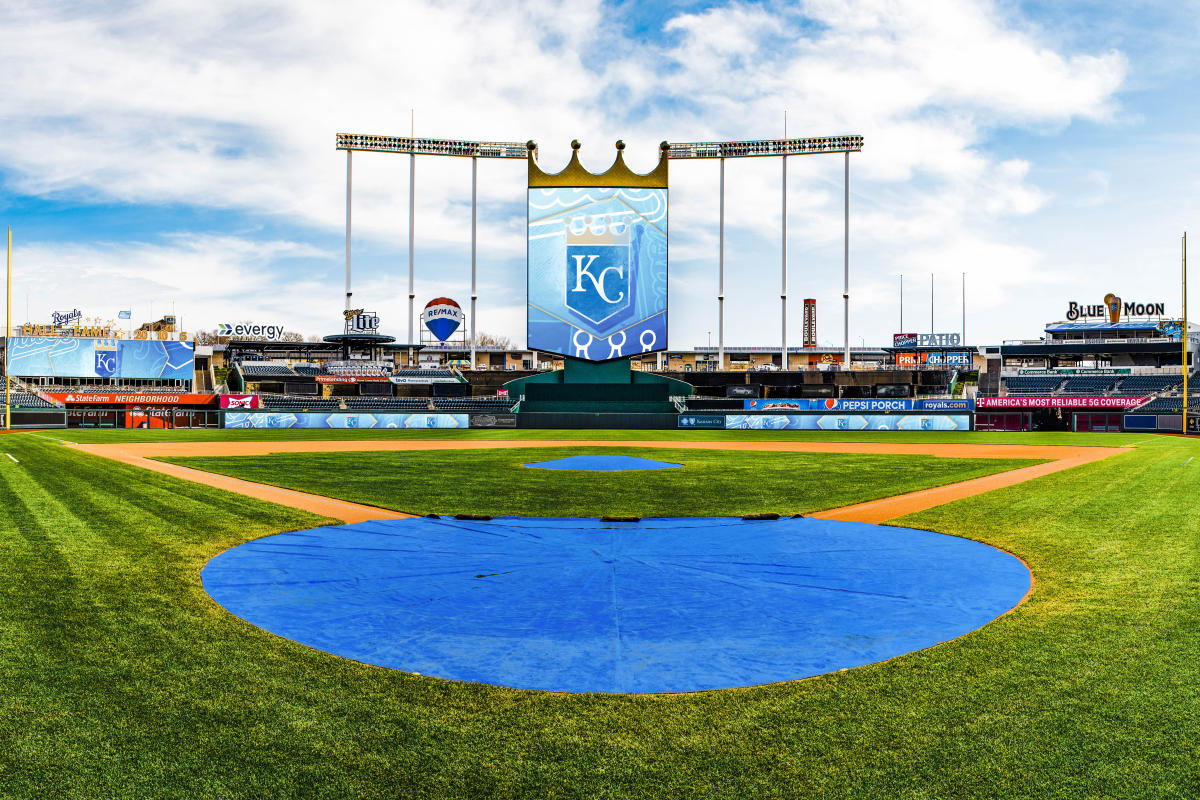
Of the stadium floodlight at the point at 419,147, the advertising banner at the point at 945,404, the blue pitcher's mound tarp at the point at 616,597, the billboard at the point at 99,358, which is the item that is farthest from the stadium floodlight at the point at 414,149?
the blue pitcher's mound tarp at the point at 616,597

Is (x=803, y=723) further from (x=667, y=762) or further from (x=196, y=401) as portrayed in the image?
(x=196, y=401)

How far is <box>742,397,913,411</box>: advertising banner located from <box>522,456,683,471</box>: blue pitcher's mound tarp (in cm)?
2748

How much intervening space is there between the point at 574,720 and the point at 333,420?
46.3 m

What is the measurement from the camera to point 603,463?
21828 mm

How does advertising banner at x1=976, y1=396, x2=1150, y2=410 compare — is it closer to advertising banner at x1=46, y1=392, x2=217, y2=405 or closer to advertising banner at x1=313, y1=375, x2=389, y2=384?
advertising banner at x1=313, y1=375, x2=389, y2=384

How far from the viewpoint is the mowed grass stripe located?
43.4 ft

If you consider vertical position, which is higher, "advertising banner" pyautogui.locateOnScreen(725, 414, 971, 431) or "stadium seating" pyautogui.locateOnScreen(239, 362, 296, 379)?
"stadium seating" pyautogui.locateOnScreen(239, 362, 296, 379)

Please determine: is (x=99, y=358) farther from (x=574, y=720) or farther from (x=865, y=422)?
(x=574, y=720)

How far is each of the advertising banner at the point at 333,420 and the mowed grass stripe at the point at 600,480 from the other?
21650 mm

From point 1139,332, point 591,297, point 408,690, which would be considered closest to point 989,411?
point 591,297

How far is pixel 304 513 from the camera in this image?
12.1 metres

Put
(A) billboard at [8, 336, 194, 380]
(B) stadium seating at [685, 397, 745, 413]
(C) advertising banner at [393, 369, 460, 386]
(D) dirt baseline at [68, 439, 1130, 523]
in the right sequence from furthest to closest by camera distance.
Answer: (C) advertising banner at [393, 369, 460, 386], (A) billboard at [8, 336, 194, 380], (B) stadium seating at [685, 397, 745, 413], (D) dirt baseline at [68, 439, 1130, 523]

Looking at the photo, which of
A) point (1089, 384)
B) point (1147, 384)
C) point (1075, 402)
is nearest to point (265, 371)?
point (1075, 402)

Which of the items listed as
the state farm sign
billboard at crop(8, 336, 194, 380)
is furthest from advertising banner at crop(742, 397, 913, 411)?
billboard at crop(8, 336, 194, 380)
